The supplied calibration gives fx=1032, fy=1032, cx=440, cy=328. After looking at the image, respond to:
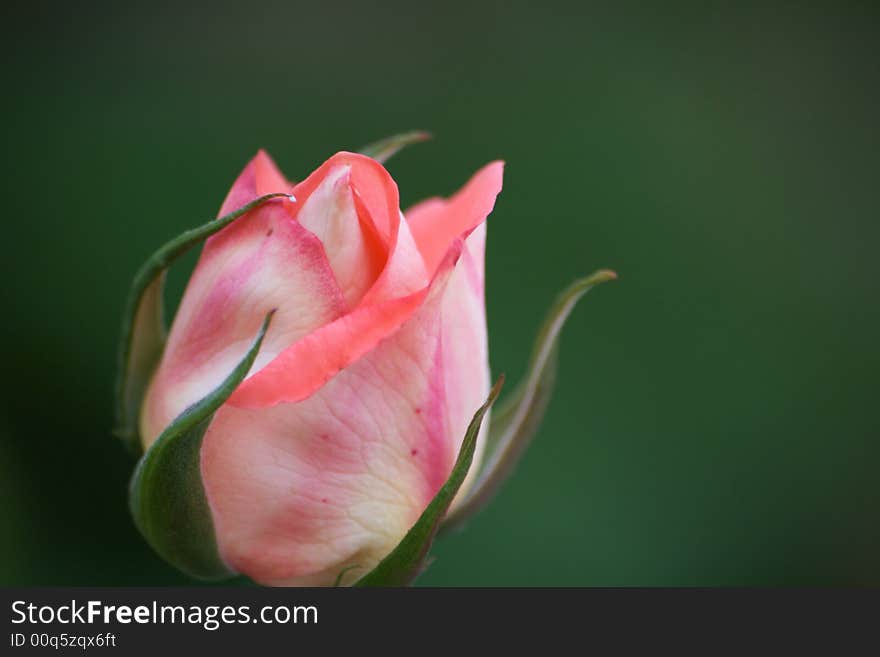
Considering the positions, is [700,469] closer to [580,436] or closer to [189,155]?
[580,436]

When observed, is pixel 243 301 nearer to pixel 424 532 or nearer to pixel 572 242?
pixel 424 532

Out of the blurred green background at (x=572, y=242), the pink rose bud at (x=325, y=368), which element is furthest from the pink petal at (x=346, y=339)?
the blurred green background at (x=572, y=242)

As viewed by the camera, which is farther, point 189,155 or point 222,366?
point 189,155

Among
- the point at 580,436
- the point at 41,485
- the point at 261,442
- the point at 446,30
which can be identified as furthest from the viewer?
the point at 446,30

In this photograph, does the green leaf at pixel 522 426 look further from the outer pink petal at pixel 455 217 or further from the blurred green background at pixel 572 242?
the blurred green background at pixel 572 242

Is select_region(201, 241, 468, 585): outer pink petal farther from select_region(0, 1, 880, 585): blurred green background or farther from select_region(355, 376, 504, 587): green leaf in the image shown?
select_region(0, 1, 880, 585): blurred green background

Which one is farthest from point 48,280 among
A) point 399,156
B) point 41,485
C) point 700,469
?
point 700,469

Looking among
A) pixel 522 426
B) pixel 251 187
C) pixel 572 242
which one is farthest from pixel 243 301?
pixel 572 242
